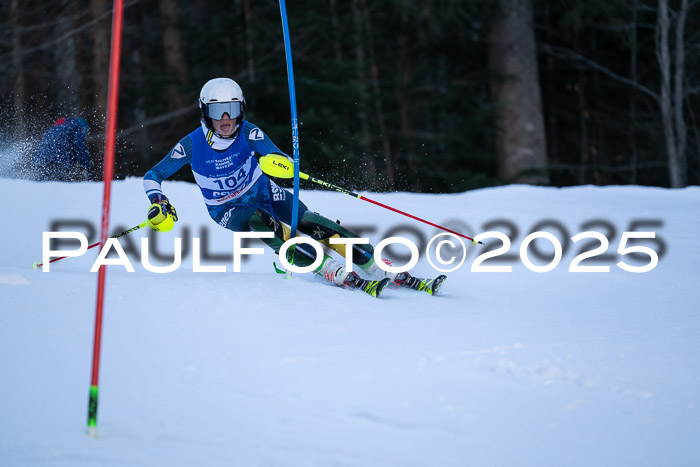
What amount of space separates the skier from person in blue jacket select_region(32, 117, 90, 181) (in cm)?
344

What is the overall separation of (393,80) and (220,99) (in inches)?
414

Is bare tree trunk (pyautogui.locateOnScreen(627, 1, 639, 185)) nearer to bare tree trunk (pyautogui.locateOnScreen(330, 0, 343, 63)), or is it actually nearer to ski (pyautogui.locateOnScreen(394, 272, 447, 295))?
bare tree trunk (pyautogui.locateOnScreen(330, 0, 343, 63))

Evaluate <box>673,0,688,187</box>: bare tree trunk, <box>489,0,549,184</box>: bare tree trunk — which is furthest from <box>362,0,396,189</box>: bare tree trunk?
<box>673,0,688,187</box>: bare tree trunk

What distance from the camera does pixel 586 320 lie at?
4.18m

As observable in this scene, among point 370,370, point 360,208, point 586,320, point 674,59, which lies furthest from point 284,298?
point 674,59

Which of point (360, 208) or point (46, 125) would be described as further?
point (46, 125)

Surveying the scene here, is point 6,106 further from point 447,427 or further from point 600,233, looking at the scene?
point 447,427

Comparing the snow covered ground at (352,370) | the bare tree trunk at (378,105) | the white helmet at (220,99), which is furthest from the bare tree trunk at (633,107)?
the white helmet at (220,99)

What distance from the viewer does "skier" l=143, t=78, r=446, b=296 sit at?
4672 millimetres

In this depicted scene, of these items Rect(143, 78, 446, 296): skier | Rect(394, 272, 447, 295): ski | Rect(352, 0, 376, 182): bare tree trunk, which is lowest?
Rect(394, 272, 447, 295): ski

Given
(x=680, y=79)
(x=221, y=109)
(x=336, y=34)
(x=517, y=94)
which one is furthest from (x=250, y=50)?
(x=221, y=109)

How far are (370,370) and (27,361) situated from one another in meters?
1.48

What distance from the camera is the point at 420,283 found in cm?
479

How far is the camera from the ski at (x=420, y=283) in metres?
4.73
